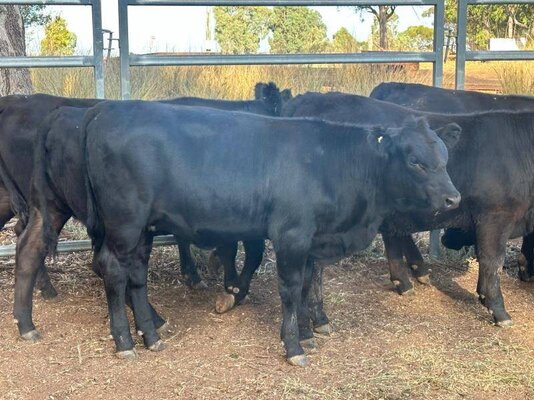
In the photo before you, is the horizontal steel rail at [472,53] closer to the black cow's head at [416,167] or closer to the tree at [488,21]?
the black cow's head at [416,167]

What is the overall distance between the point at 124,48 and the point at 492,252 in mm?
3481

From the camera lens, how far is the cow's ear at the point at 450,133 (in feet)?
19.1

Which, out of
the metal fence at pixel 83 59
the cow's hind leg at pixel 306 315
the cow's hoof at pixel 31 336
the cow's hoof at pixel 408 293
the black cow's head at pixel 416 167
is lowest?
A: the cow's hoof at pixel 408 293

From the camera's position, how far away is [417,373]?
5156 mm

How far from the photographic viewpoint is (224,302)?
6312mm

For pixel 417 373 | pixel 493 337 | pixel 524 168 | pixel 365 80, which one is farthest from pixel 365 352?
pixel 365 80

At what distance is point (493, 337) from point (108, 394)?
111 inches

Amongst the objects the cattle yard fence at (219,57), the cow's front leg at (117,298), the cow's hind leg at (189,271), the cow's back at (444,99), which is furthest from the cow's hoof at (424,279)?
the cow's front leg at (117,298)

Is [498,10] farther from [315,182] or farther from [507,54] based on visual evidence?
[315,182]

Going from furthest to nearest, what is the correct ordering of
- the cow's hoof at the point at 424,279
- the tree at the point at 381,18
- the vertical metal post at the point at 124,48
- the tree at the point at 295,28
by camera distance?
1. the tree at the point at 295,28
2. the tree at the point at 381,18
3. the cow's hoof at the point at 424,279
4. the vertical metal post at the point at 124,48

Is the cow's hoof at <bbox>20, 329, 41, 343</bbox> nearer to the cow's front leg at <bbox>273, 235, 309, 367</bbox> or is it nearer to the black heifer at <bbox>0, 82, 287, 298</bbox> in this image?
the black heifer at <bbox>0, 82, 287, 298</bbox>

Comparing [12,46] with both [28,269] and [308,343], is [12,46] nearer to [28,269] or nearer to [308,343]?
[28,269]

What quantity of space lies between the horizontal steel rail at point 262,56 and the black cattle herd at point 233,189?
1133 millimetres

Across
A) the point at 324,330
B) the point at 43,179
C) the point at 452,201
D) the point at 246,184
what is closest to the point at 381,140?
the point at 452,201
